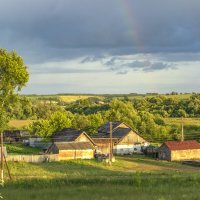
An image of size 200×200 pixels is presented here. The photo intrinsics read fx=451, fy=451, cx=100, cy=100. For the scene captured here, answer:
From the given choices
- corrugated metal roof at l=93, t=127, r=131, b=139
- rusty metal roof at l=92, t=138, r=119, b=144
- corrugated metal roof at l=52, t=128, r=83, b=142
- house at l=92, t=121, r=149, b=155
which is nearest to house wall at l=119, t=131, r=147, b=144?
house at l=92, t=121, r=149, b=155

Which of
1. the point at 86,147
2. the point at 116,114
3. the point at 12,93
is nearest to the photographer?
the point at 12,93

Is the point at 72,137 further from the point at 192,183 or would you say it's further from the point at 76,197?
the point at 76,197

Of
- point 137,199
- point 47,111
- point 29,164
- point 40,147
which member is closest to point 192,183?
point 137,199

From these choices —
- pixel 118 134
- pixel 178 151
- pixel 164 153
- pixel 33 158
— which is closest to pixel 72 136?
pixel 118 134

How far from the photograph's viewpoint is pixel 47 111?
5266 inches

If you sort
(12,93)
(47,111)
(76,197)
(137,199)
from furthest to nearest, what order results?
(47,111)
(12,93)
(76,197)
(137,199)

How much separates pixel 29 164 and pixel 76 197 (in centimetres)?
3460

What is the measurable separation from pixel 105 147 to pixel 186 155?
1317 cm

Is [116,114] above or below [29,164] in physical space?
above

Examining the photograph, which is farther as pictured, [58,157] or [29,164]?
[58,157]

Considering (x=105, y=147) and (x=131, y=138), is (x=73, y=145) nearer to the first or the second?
(x=105, y=147)

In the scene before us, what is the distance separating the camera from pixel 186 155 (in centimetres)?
6781

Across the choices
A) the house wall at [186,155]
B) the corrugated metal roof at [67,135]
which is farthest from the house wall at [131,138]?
the house wall at [186,155]

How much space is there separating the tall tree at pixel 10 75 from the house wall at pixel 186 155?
24369 millimetres
